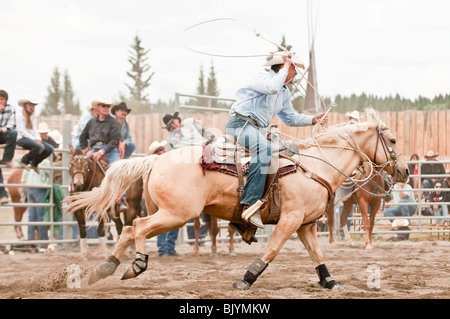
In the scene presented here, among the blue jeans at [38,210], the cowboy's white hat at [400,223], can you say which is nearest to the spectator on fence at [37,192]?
the blue jeans at [38,210]

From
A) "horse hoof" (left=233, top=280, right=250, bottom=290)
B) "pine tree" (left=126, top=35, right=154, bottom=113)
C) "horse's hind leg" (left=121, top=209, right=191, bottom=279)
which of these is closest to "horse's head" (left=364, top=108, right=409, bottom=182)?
"horse hoof" (left=233, top=280, right=250, bottom=290)

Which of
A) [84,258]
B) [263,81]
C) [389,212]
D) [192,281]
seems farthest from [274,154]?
[389,212]

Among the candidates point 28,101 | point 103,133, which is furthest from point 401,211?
point 28,101

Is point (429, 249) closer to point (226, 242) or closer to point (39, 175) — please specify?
point (226, 242)

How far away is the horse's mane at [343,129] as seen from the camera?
6.46m

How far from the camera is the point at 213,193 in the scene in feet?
19.4

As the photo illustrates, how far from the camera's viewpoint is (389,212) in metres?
13.1

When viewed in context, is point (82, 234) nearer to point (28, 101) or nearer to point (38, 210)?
point (38, 210)

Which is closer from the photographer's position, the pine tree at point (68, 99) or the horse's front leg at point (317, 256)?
Answer: the horse's front leg at point (317, 256)

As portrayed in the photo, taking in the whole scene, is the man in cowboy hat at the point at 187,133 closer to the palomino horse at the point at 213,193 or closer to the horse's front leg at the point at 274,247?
the palomino horse at the point at 213,193

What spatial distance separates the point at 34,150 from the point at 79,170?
86cm

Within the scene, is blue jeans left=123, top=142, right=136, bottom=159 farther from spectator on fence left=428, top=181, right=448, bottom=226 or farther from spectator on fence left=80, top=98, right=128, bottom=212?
spectator on fence left=428, top=181, right=448, bottom=226

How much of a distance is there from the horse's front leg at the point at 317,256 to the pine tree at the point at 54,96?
43.4 metres

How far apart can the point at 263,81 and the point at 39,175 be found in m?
5.84
